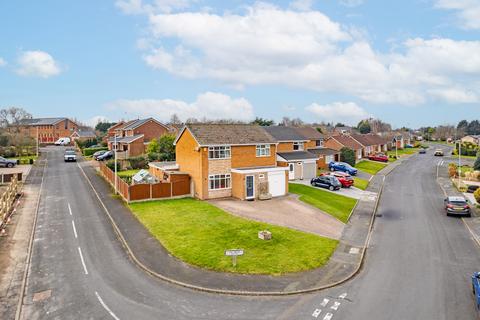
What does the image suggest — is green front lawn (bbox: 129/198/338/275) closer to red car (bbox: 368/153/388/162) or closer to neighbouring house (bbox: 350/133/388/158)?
red car (bbox: 368/153/388/162)

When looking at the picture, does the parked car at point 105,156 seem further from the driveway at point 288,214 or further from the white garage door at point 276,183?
the white garage door at point 276,183

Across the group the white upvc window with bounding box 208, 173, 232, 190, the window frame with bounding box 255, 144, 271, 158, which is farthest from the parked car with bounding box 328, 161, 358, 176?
the white upvc window with bounding box 208, 173, 232, 190

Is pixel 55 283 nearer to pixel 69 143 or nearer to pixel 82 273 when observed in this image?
pixel 82 273

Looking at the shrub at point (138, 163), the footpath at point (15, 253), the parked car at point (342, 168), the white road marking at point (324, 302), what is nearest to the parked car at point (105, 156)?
the shrub at point (138, 163)

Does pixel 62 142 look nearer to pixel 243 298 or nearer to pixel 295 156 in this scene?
pixel 295 156

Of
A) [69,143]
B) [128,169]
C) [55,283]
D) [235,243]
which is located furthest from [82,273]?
[69,143]
